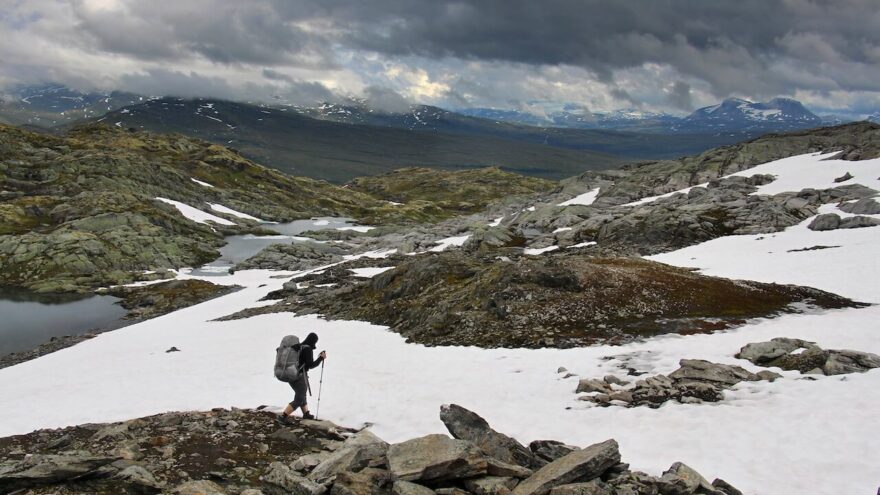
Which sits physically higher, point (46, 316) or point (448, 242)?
point (448, 242)

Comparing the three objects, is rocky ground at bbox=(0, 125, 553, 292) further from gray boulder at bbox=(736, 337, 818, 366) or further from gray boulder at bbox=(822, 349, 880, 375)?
gray boulder at bbox=(822, 349, 880, 375)

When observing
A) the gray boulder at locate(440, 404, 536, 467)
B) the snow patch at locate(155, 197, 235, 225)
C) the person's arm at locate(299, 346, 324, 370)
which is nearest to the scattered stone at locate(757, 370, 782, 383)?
the gray boulder at locate(440, 404, 536, 467)

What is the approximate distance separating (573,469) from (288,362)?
39.8ft

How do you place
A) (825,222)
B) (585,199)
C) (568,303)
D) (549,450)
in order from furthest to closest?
(585,199) < (825,222) < (568,303) < (549,450)

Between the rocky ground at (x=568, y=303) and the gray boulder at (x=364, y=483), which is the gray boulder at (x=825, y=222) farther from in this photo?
the gray boulder at (x=364, y=483)

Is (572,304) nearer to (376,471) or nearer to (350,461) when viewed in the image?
(350,461)

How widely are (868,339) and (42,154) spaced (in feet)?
700

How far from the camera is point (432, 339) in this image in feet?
110

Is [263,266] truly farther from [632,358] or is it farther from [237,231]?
[632,358]

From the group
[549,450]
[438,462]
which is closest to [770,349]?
[549,450]

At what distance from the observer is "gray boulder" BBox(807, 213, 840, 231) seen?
60091 millimetres

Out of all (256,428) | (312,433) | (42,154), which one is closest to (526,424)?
(312,433)

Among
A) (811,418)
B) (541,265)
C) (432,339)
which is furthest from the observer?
(541,265)

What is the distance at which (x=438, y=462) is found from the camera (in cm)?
1145
